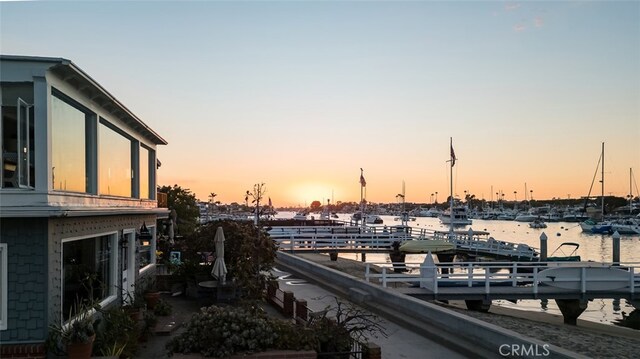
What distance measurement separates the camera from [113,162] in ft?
42.0

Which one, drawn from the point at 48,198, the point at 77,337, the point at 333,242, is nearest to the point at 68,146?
the point at 48,198

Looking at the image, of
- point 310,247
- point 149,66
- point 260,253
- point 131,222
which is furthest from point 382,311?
point 310,247

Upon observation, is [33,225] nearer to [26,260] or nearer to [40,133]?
[26,260]

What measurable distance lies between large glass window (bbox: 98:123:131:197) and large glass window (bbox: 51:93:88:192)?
0.85 m

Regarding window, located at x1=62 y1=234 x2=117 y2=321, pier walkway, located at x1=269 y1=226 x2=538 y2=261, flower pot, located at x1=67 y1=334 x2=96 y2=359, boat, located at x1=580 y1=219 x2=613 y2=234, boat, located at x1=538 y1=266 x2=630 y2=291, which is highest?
window, located at x1=62 y1=234 x2=117 y2=321

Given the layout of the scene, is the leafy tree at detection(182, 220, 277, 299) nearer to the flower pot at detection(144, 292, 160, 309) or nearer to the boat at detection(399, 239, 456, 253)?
the flower pot at detection(144, 292, 160, 309)

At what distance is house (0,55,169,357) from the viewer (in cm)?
802

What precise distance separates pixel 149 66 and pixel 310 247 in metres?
22.1

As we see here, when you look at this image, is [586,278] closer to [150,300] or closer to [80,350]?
[150,300]

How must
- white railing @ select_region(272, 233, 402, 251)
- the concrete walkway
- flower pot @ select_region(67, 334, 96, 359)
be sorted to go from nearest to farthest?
flower pot @ select_region(67, 334, 96, 359) → the concrete walkway → white railing @ select_region(272, 233, 402, 251)

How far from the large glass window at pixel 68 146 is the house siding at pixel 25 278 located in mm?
955

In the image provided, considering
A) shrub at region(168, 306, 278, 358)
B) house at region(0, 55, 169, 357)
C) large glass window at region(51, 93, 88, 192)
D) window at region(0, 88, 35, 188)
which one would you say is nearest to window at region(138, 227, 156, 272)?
house at region(0, 55, 169, 357)

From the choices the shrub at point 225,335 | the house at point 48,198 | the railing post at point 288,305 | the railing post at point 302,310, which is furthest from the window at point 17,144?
the railing post at point 288,305

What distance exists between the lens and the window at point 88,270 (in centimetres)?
923
